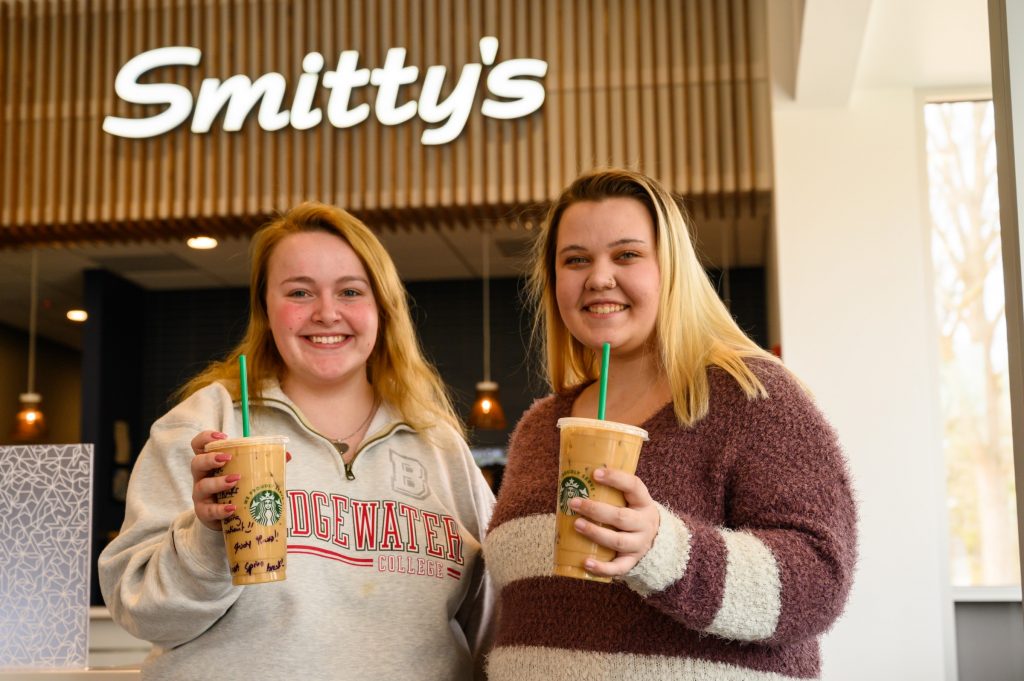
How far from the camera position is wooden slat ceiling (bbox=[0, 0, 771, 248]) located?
18.6ft

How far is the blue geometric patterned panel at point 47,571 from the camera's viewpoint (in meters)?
2.81

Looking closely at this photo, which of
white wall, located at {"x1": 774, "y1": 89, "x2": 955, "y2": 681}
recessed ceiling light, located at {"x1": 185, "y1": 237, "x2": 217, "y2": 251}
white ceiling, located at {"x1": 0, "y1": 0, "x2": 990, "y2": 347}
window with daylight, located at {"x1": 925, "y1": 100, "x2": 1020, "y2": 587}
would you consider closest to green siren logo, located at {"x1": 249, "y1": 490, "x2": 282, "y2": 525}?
white ceiling, located at {"x1": 0, "y1": 0, "x2": 990, "y2": 347}

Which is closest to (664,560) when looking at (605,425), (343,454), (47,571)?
(605,425)

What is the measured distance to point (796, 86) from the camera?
4992 mm

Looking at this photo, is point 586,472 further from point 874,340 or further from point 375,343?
point 874,340

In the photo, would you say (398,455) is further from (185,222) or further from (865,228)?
A: (185,222)

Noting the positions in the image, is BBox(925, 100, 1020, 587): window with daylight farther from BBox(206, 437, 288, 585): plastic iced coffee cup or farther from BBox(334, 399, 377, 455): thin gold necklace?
BBox(206, 437, 288, 585): plastic iced coffee cup

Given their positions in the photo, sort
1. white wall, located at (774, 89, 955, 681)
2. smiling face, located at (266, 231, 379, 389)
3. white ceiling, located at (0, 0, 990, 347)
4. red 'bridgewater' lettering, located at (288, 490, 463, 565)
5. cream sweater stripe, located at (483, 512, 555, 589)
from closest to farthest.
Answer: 1. cream sweater stripe, located at (483, 512, 555, 589)
2. red 'bridgewater' lettering, located at (288, 490, 463, 565)
3. smiling face, located at (266, 231, 379, 389)
4. white ceiling, located at (0, 0, 990, 347)
5. white wall, located at (774, 89, 955, 681)

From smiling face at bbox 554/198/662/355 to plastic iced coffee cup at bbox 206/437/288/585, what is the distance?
1.77ft

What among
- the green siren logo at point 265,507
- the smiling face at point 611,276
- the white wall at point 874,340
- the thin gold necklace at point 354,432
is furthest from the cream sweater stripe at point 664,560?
the white wall at point 874,340

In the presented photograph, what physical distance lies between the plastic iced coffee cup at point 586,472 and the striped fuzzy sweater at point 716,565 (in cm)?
7

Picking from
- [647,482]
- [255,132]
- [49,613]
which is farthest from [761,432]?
[255,132]

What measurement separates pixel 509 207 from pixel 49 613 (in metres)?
3.46

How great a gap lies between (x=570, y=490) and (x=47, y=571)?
6.37 feet
